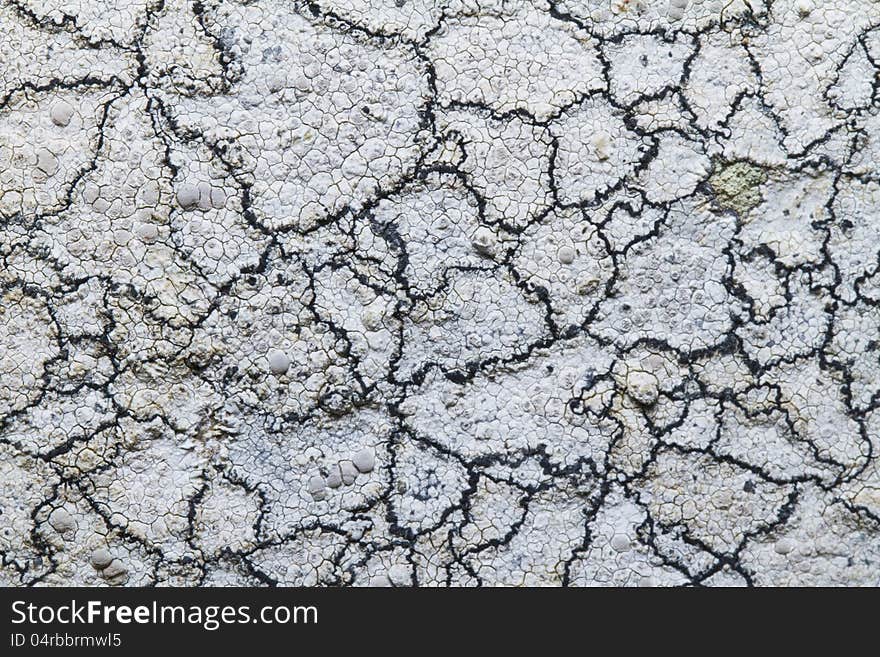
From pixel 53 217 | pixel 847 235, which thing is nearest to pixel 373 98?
pixel 53 217

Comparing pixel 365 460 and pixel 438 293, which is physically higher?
pixel 438 293

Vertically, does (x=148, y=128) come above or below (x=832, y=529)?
above

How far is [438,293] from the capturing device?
148 cm

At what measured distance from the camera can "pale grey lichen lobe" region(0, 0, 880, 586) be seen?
1.46 meters

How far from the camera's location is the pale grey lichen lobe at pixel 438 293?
146 centimetres

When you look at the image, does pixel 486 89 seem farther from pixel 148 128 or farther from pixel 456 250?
pixel 148 128

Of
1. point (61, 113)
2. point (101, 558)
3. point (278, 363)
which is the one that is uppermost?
point (61, 113)

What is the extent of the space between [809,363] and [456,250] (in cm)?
56

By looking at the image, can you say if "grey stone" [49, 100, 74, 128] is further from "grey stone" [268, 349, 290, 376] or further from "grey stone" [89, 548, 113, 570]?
"grey stone" [89, 548, 113, 570]

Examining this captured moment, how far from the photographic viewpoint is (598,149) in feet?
4.89

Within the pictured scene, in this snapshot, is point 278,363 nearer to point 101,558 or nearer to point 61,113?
point 101,558

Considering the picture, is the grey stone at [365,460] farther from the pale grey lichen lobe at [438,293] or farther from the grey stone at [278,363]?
the grey stone at [278,363]

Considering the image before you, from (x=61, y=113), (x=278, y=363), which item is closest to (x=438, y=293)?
(x=278, y=363)

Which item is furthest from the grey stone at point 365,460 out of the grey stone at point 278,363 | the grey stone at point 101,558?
the grey stone at point 101,558
